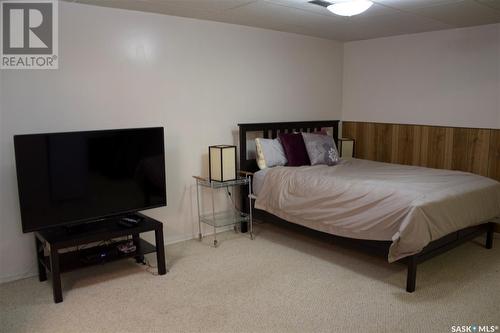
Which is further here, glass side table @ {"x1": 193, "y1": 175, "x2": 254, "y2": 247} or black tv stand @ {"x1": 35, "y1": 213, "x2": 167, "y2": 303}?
glass side table @ {"x1": 193, "y1": 175, "x2": 254, "y2": 247}

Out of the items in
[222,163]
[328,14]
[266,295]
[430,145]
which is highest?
[328,14]

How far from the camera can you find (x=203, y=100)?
4.21 metres

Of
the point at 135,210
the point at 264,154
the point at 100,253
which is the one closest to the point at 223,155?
the point at 264,154

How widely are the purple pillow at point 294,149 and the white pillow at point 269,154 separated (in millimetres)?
66

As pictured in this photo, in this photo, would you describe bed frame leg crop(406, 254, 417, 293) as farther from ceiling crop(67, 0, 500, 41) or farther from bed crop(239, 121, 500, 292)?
ceiling crop(67, 0, 500, 41)

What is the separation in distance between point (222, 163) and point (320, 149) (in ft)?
3.89

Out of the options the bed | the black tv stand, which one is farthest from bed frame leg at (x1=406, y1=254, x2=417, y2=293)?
the black tv stand

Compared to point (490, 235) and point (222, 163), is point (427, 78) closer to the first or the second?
point (490, 235)

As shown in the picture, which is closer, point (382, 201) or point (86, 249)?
point (382, 201)

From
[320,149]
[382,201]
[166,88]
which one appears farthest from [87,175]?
[320,149]

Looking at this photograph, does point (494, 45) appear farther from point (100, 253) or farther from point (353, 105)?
point (100, 253)

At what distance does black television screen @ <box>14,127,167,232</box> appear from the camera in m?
2.93

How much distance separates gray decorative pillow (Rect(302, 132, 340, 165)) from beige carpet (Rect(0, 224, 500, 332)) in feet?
3.45

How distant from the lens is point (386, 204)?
10.4 feet
